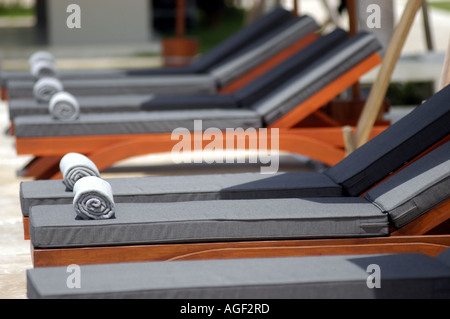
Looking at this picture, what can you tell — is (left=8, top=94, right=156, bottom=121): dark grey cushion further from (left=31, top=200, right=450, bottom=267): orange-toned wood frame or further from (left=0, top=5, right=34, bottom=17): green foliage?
(left=0, top=5, right=34, bottom=17): green foliage

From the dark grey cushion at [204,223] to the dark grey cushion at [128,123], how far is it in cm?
201

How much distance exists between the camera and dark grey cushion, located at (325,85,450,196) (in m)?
4.22

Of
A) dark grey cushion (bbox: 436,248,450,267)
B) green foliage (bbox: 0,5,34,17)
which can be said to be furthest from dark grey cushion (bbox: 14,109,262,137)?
green foliage (bbox: 0,5,34,17)

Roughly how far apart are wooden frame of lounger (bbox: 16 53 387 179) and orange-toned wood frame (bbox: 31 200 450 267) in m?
2.26

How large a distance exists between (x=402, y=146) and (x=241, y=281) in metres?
1.46

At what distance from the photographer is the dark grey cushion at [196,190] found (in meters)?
4.27

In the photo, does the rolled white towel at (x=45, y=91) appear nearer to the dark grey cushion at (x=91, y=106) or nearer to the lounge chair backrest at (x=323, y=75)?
the dark grey cushion at (x=91, y=106)

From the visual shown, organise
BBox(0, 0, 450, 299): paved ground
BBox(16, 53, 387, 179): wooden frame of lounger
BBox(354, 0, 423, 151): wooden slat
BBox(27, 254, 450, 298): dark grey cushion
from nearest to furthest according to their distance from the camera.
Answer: BBox(27, 254, 450, 298): dark grey cushion < BBox(0, 0, 450, 299): paved ground < BBox(354, 0, 423, 151): wooden slat < BBox(16, 53, 387, 179): wooden frame of lounger

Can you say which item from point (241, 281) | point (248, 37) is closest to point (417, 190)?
point (241, 281)

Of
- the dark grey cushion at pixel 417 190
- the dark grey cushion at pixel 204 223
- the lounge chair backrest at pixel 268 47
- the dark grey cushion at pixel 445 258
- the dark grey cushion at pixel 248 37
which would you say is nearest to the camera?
the dark grey cushion at pixel 445 258

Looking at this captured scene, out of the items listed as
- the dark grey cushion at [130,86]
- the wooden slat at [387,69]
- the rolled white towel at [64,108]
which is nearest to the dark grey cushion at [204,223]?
the wooden slat at [387,69]
